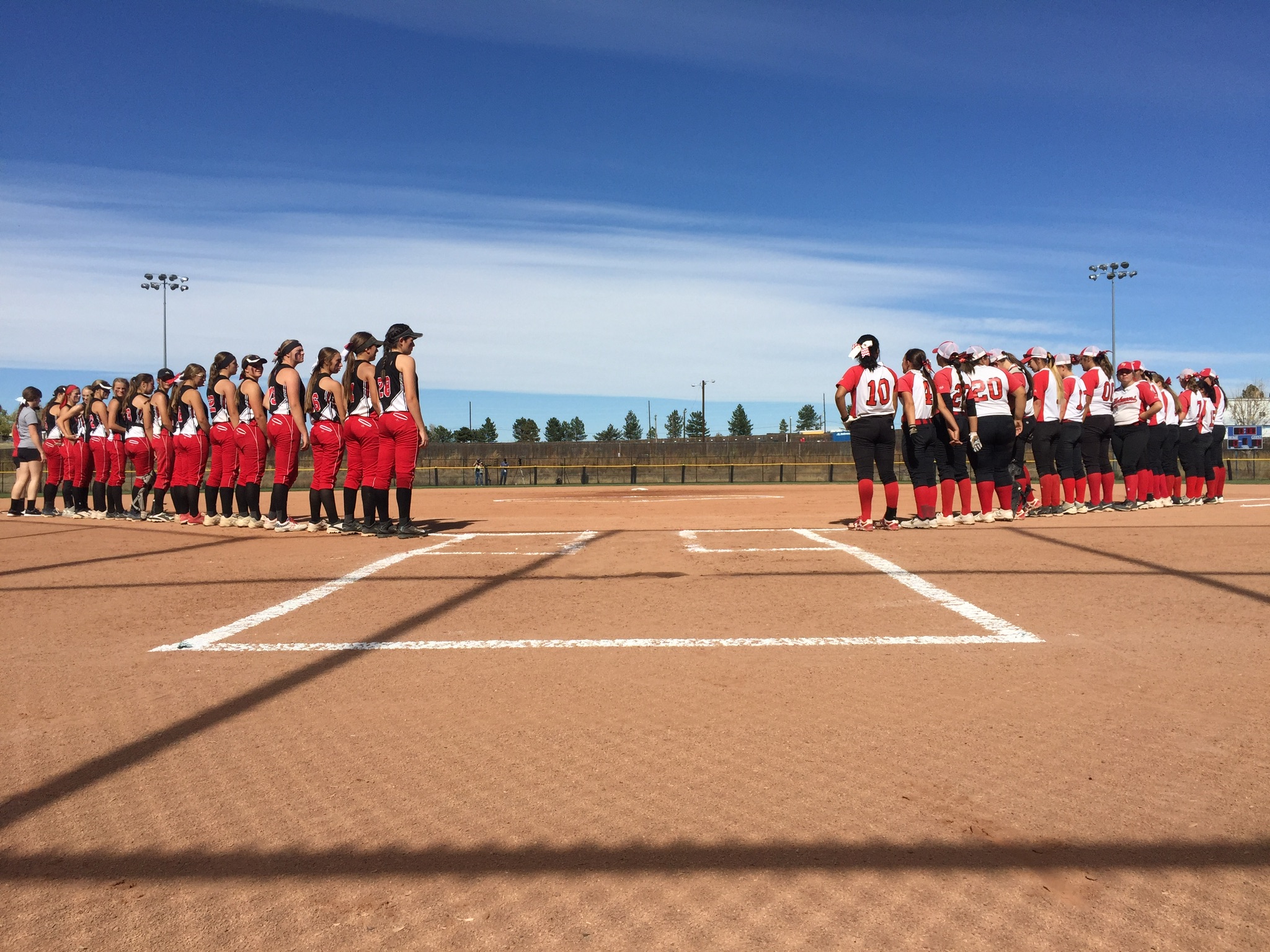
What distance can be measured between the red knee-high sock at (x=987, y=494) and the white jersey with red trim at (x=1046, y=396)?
1278 millimetres

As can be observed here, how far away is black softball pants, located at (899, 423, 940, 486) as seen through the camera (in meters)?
9.68

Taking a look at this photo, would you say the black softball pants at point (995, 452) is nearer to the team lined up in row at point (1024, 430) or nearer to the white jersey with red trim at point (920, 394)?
the team lined up in row at point (1024, 430)

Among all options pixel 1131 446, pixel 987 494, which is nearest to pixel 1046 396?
pixel 987 494

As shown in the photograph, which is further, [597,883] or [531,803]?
[531,803]

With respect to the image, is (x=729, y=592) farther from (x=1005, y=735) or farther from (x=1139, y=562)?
(x=1139, y=562)

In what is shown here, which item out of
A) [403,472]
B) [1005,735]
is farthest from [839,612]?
[403,472]

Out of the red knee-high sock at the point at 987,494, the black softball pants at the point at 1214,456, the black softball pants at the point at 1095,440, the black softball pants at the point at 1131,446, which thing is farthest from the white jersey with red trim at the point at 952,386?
the black softball pants at the point at 1214,456

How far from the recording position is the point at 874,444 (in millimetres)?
9414

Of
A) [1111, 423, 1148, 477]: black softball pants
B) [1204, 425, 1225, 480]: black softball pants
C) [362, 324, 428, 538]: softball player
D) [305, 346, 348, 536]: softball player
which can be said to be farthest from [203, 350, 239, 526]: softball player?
[1204, 425, 1225, 480]: black softball pants

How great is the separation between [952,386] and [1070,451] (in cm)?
214

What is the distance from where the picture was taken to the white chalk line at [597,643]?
427 cm

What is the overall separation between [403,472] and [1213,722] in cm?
733

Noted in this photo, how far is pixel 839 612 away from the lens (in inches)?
197

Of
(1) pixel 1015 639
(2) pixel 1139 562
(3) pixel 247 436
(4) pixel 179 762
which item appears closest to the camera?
(4) pixel 179 762
